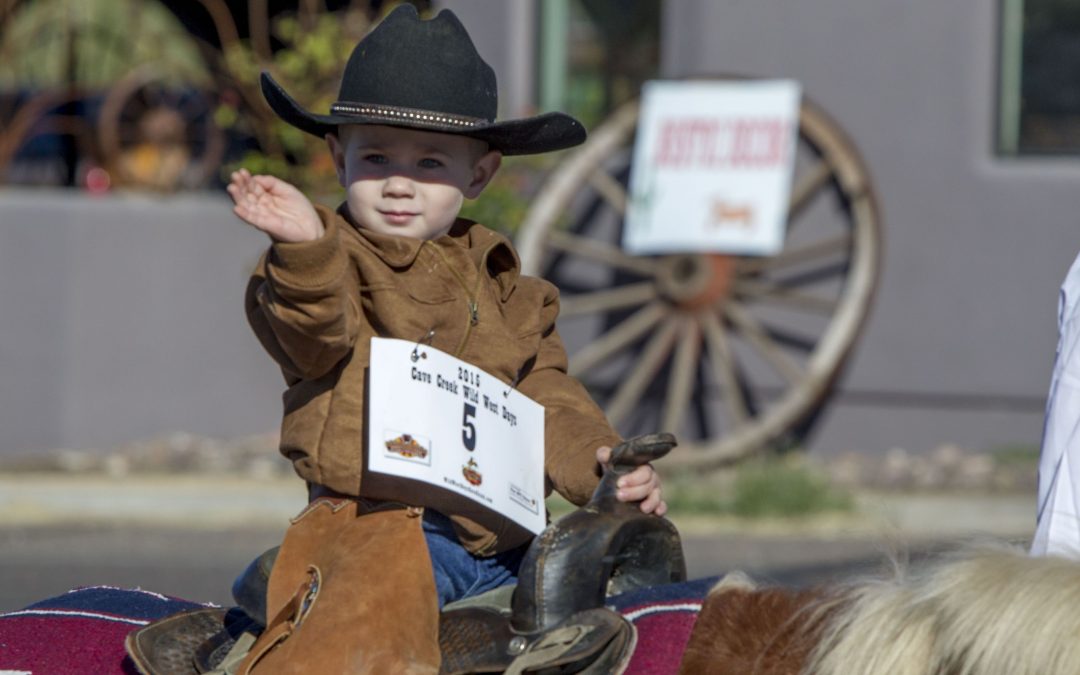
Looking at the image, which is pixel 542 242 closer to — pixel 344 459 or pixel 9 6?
pixel 9 6

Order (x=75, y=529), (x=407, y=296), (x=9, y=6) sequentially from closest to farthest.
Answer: (x=407, y=296) → (x=75, y=529) → (x=9, y=6)

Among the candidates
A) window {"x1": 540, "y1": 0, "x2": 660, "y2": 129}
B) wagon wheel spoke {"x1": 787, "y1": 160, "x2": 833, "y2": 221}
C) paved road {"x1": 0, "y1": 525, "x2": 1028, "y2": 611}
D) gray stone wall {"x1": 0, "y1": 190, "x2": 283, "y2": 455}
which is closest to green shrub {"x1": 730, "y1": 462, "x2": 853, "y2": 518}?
paved road {"x1": 0, "y1": 525, "x2": 1028, "y2": 611}

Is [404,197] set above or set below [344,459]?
above

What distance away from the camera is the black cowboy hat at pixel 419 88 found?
8.61 ft

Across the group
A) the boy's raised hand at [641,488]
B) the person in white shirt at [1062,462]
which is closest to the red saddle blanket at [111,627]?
the boy's raised hand at [641,488]

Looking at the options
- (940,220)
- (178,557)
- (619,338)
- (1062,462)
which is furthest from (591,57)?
(1062,462)

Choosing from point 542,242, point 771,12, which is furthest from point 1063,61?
point 542,242

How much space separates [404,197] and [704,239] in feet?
24.2

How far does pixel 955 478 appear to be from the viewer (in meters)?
9.77

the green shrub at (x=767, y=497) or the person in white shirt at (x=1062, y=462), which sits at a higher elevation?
the person in white shirt at (x=1062, y=462)

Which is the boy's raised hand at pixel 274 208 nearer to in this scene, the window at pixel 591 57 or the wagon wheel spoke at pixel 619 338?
the wagon wheel spoke at pixel 619 338

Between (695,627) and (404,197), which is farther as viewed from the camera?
(404,197)

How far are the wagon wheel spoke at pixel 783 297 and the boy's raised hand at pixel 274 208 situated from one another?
7.90 metres

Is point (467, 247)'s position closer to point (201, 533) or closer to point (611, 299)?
point (201, 533)
